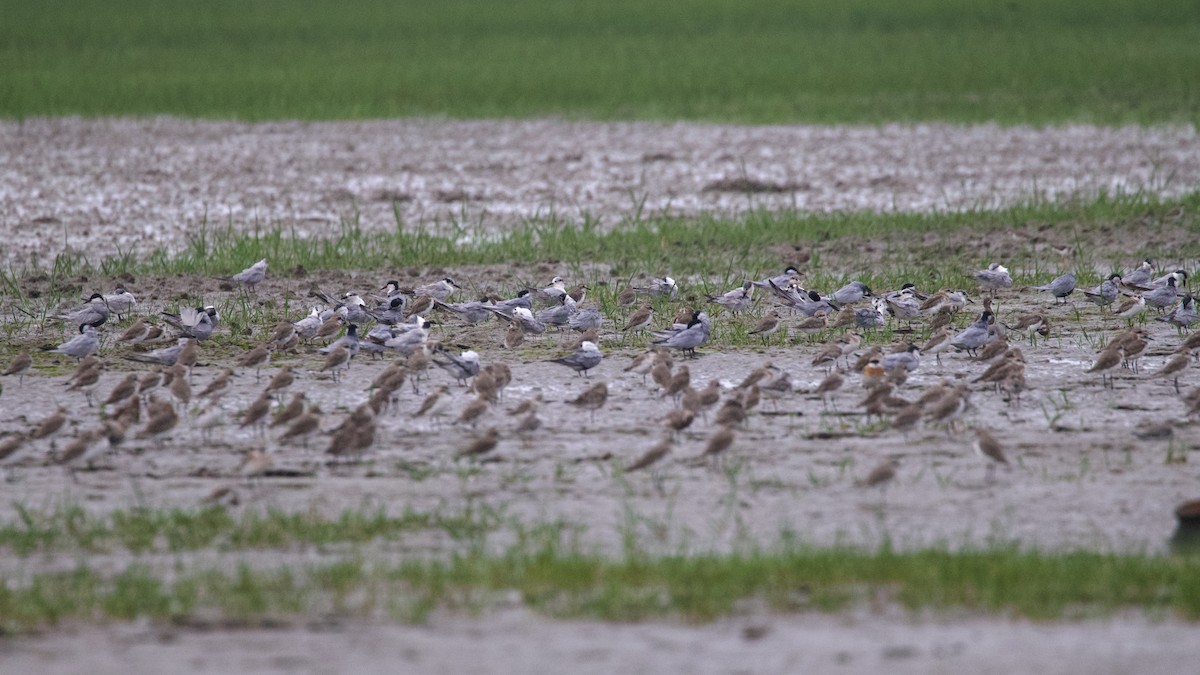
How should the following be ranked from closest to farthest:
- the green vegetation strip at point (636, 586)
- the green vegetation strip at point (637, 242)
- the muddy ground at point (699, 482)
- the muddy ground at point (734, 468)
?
the muddy ground at point (699, 482)
the green vegetation strip at point (636, 586)
the muddy ground at point (734, 468)
the green vegetation strip at point (637, 242)

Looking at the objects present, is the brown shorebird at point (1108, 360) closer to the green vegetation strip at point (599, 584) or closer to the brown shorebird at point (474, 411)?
the green vegetation strip at point (599, 584)

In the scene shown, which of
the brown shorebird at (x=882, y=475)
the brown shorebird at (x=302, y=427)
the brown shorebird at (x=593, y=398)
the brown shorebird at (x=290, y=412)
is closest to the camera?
the brown shorebird at (x=882, y=475)

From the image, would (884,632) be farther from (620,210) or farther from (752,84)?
(752,84)

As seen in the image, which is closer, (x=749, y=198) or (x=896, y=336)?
(x=896, y=336)

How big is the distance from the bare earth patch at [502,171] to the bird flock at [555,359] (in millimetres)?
4659

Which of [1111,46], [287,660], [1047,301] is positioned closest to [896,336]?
[1047,301]

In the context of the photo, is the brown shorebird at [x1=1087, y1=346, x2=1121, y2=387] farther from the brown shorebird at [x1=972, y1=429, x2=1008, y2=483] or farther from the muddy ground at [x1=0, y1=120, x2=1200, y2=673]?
the brown shorebird at [x1=972, y1=429, x2=1008, y2=483]

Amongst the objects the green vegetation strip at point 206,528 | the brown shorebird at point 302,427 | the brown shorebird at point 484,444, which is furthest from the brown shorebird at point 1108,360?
the brown shorebird at point 302,427

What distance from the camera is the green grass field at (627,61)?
3144 cm

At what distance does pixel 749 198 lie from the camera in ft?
66.5

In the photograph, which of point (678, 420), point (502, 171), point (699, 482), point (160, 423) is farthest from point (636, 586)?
point (502, 171)

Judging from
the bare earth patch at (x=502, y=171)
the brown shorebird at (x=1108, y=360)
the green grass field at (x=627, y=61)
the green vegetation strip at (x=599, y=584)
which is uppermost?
the green grass field at (x=627, y=61)

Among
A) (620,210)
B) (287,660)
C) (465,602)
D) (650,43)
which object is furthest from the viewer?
(650,43)

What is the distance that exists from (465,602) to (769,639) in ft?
4.46
